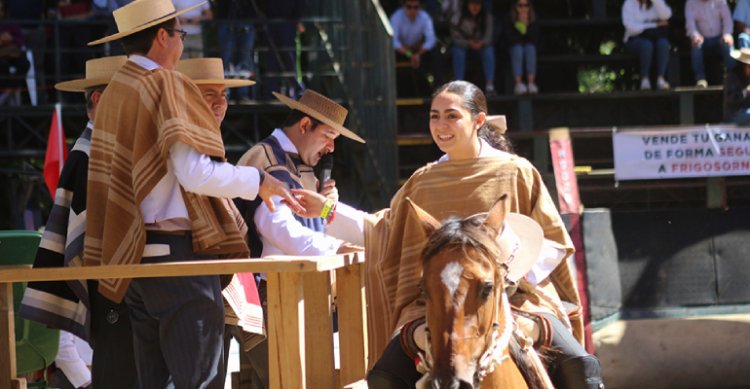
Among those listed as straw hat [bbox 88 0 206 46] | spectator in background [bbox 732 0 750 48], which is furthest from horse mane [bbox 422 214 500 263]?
spectator in background [bbox 732 0 750 48]

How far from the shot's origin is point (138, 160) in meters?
4.63

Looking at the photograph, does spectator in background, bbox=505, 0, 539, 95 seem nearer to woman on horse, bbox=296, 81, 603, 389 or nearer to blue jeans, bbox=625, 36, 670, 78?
blue jeans, bbox=625, 36, 670, 78

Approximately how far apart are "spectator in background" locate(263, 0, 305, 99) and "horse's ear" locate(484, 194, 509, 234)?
10.8m

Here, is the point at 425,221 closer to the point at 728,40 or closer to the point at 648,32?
the point at 728,40

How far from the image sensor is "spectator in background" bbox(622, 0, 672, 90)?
53.5 feet

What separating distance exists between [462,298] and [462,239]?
9.5 inches

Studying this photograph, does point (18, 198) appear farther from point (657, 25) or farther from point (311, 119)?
point (311, 119)

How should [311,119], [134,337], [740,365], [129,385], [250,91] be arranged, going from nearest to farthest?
[134,337], [129,385], [311,119], [740,365], [250,91]

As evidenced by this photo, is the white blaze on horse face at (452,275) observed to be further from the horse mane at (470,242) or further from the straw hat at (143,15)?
the straw hat at (143,15)

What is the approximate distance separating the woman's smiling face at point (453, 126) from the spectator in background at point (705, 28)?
454 inches

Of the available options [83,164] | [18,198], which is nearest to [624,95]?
[18,198]

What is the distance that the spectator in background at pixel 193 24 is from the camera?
15016 mm

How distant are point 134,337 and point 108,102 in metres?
0.86

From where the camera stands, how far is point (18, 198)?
15648 millimetres
